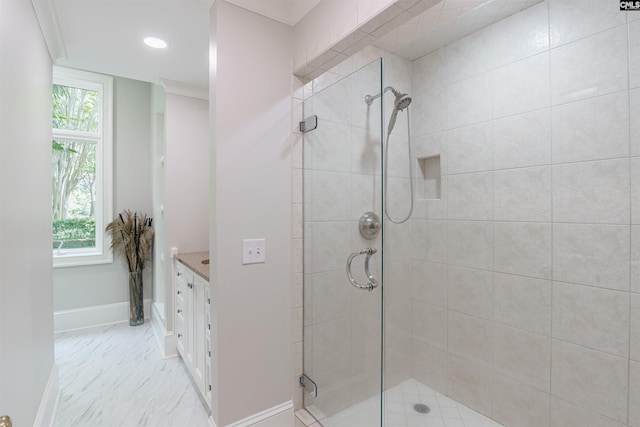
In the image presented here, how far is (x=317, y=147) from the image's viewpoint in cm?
182

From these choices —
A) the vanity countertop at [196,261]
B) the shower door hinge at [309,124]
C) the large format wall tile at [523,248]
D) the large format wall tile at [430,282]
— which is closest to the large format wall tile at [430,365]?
the large format wall tile at [430,282]

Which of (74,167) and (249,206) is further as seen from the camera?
(74,167)

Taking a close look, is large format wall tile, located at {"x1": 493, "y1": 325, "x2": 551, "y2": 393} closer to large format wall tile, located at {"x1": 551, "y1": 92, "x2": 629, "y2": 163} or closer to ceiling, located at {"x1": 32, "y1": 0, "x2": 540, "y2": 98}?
large format wall tile, located at {"x1": 551, "y1": 92, "x2": 629, "y2": 163}

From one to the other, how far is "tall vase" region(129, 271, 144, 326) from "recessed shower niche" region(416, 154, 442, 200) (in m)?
3.30

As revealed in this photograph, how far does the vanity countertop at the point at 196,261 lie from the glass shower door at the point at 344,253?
0.69m

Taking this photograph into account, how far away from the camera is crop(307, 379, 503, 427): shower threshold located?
1.67 m

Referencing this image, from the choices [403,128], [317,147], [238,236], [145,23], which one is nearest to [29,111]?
[145,23]

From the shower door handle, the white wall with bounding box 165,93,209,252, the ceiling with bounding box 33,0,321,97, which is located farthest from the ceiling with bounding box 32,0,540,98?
the shower door handle

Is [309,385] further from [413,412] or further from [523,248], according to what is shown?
[523,248]

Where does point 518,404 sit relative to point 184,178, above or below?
below

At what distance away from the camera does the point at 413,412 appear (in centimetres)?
203

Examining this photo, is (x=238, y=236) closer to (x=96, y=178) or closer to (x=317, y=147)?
(x=317, y=147)

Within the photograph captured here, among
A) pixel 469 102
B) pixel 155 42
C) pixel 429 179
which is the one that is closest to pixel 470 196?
pixel 429 179

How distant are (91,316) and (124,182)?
5.33 feet
